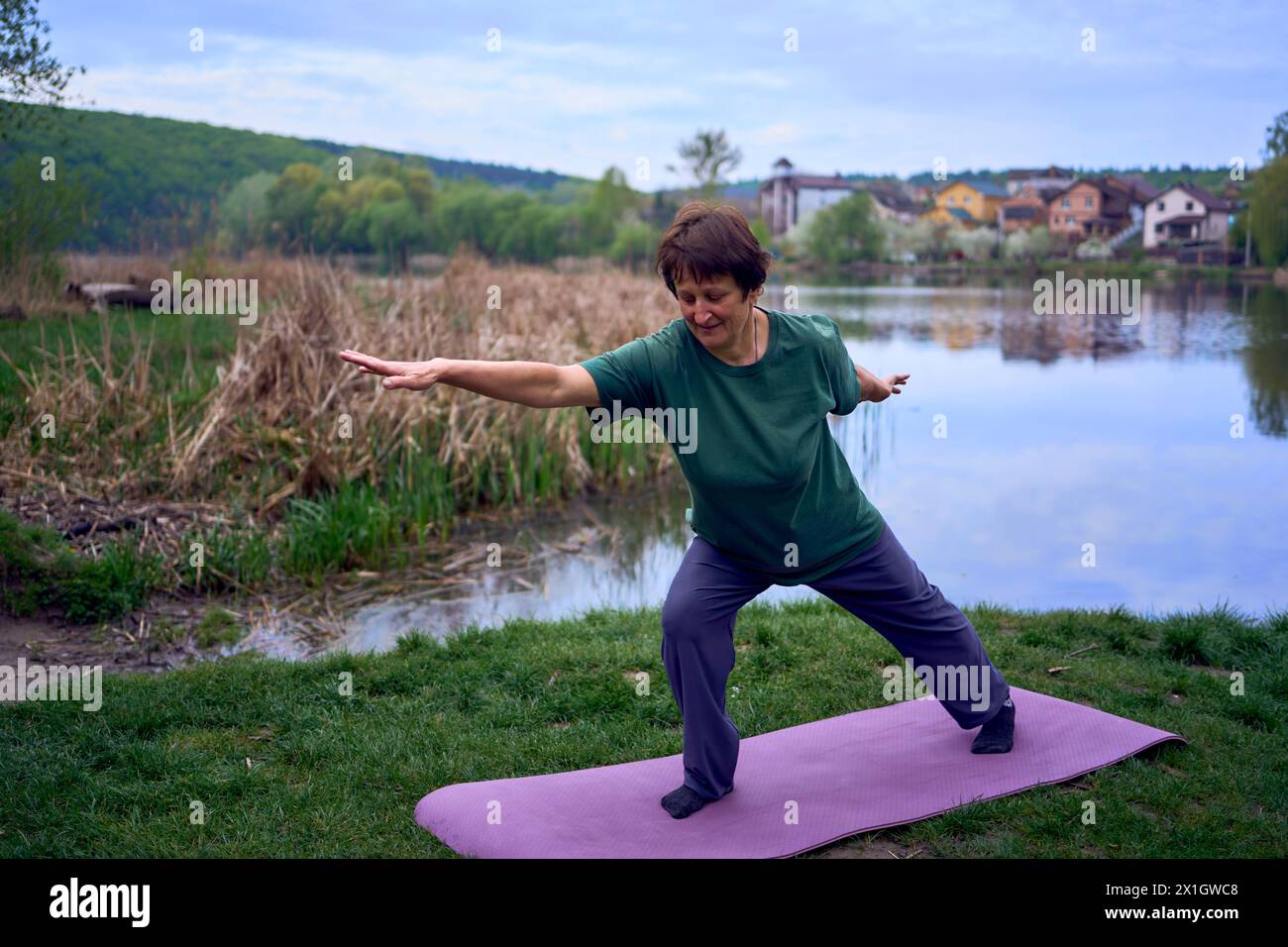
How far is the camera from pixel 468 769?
412 cm

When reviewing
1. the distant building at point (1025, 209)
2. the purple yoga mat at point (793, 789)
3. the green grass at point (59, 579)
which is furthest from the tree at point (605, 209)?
the purple yoga mat at point (793, 789)

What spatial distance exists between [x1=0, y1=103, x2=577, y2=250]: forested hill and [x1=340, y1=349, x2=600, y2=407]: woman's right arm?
8341 mm

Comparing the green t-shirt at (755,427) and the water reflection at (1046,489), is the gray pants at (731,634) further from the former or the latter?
the water reflection at (1046,489)

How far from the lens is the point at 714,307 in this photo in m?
3.47

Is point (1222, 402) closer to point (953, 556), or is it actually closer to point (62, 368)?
point (953, 556)

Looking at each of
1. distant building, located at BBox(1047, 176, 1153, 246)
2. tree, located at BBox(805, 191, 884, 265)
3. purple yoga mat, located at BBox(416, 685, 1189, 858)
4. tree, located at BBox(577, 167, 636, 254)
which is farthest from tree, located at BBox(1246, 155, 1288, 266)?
purple yoga mat, located at BBox(416, 685, 1189, 858)

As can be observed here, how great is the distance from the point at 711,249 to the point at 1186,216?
37546 millimetres

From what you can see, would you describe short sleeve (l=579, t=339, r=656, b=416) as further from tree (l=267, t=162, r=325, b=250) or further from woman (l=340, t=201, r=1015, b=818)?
tree (l=267, t=162, r=325, b=250)

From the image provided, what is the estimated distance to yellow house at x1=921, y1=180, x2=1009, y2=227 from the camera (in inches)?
1841

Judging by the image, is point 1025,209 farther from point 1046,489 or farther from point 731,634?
point 731,634

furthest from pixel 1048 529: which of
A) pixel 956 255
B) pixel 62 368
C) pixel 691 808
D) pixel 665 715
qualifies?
pixel 956 255

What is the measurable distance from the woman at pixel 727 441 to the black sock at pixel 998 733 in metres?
0.66

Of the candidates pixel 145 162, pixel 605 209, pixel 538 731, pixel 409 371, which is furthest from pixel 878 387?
pixel 605 209
